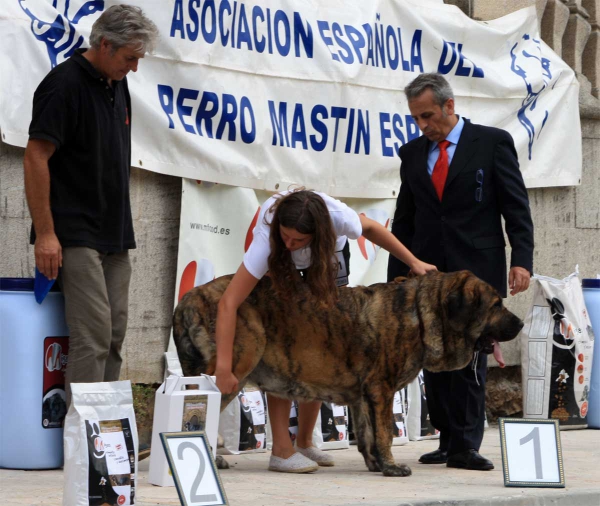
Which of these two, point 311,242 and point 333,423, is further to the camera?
point 333,423

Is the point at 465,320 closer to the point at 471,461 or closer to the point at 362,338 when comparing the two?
the point at 362,338

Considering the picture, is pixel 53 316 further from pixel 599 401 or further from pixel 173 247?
pixel 599 401

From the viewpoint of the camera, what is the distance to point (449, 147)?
5461 mm

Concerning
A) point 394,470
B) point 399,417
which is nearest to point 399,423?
point 399,417

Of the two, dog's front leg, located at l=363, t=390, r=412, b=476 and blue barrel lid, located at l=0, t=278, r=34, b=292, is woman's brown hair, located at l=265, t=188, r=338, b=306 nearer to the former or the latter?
dog's front leg, located at l=363, t=390, r=412, b=476

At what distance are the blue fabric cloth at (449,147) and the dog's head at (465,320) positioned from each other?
0.67 meters

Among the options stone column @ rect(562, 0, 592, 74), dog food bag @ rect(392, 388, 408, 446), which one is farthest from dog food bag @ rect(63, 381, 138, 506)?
stone column @ rect(562, 0, 592, 74)

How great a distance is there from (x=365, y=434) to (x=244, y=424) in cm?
120

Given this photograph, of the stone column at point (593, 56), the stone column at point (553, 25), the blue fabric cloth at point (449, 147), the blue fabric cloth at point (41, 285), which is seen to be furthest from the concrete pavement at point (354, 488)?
the stone column at point (593, 56)

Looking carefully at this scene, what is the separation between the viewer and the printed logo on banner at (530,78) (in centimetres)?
807

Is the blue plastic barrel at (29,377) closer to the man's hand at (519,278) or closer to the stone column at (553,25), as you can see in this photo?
the man's hand at (519,278)

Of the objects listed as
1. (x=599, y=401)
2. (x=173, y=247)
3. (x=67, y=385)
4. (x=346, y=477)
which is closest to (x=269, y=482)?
(x=346, y=477)

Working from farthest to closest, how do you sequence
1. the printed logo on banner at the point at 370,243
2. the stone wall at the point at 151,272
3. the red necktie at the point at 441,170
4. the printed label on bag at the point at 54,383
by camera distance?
the printed logo on banner at the point at 370,243, the stone wall at the point at 151,272, the red necktie at the point at 441,170, the printed label on bag at the point at 54,383

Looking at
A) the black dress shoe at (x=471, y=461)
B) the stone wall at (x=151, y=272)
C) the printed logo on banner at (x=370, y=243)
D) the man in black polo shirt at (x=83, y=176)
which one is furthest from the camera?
the printed logo on banner at (x=370, y=243)
